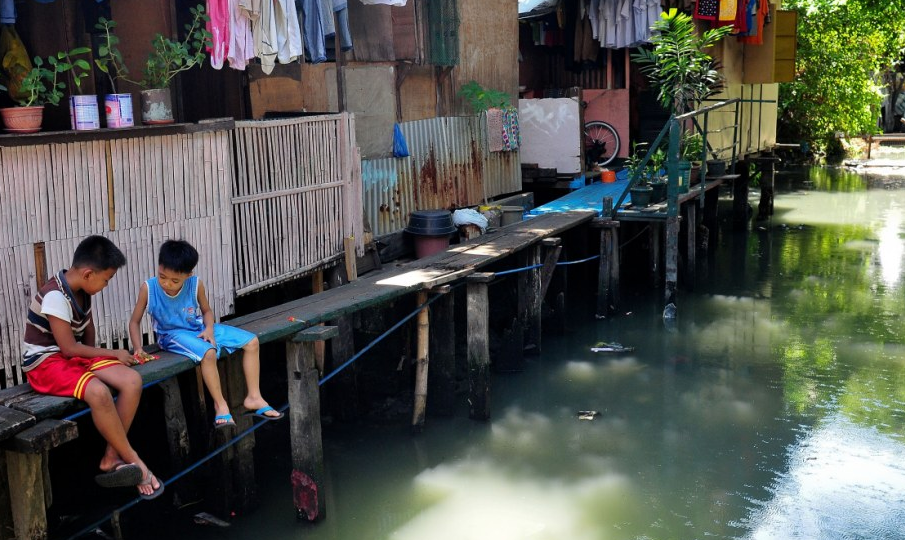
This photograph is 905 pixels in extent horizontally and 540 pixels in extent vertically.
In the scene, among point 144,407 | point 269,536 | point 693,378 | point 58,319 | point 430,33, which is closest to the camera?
point 58,319

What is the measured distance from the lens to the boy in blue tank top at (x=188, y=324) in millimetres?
5730

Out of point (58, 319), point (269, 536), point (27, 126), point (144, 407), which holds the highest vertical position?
point (27, 126)

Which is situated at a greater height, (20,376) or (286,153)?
(286,153)

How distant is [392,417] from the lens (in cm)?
859

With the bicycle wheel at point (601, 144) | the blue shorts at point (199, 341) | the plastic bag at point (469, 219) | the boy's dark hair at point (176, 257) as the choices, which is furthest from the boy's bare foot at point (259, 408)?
the bicycle wheel at point (601, 144)

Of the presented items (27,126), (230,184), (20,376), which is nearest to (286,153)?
(230,184)

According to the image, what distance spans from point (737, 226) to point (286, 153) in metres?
13.3

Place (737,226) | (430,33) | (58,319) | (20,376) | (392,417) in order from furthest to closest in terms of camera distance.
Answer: (737,226) < (430,33) < (392,417) < (20,376) < (58,319)

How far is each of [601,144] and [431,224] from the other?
7.22 metres

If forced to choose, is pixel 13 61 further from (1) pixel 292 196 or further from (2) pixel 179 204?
(1) pixel 292 196

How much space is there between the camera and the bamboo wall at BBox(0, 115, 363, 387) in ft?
18.3

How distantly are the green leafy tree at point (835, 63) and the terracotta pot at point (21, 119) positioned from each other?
2404 centimetres

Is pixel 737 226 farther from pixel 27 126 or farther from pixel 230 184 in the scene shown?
pixel 27 126

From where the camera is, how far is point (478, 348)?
8.54m
